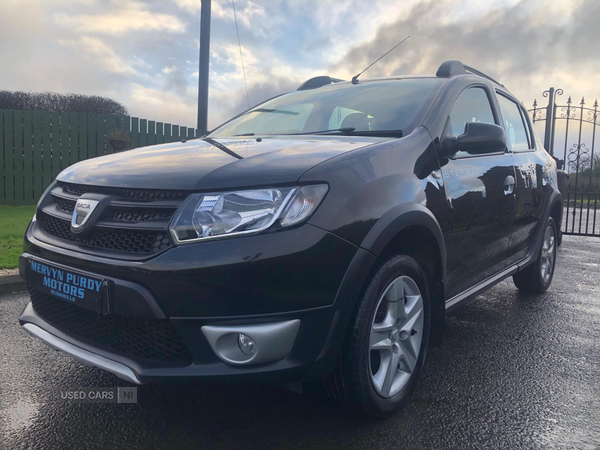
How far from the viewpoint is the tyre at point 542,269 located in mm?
4590

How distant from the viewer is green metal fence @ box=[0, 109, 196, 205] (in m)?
10.7

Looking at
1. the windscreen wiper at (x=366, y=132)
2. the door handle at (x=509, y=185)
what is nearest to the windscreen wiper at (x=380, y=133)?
the windscreen wiper at (x=366, y=132)

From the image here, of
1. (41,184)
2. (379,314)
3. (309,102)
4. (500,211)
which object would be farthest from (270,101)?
(41,184)

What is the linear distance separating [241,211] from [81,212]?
740mm

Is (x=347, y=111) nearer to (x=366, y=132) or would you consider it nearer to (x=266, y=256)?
(x=366, y=132)

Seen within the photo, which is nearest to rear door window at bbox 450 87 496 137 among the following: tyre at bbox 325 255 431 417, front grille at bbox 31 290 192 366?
tyre at bbox 325 255 431 417

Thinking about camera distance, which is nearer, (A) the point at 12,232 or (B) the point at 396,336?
(B) the point at 396,336

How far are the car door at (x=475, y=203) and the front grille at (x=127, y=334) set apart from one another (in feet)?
4.94

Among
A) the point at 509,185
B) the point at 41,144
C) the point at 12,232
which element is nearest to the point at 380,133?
the point at 509,185

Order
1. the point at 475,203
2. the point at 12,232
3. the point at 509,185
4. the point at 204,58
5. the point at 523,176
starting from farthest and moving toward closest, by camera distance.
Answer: the point at 204,58
the point at 12,232
the point at 523,176
the point at 509,185
the point at 475,203

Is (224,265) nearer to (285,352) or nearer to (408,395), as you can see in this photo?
(285,352)

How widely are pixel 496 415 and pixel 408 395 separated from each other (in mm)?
421

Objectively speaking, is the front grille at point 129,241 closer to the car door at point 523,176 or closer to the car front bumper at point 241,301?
the car front bumper at point 241,301

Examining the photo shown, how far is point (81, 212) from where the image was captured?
2.09 meters
